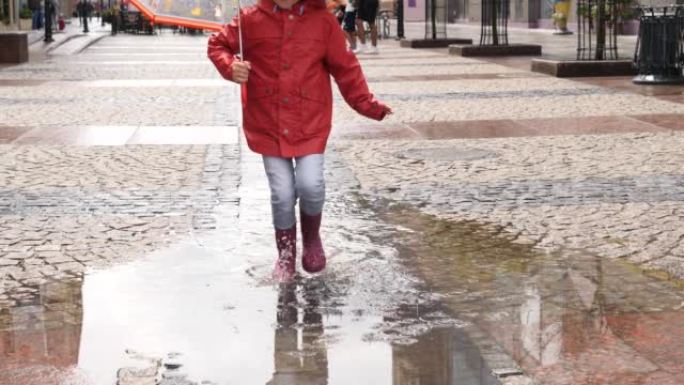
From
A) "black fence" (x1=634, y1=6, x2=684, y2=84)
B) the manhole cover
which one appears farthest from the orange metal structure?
"black fence" (x1=634, y1=6, x2=684, y2=84)

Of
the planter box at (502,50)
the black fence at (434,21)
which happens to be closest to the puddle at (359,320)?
the planter box at (502,50)

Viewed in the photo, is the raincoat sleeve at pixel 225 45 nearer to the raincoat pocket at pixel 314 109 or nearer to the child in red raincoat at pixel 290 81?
the child in red raincoat at pixel 290 81

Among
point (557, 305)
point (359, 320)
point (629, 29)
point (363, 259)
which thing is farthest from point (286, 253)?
point (629, 29)

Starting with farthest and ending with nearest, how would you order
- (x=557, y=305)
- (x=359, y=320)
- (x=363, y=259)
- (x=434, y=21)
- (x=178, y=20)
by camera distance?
(x=434, y=21)
(x=363, y=259)
(x=178, y=20)
(x=557, y=305)
(x=359, y=320)

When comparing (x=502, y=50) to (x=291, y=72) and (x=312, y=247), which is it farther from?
(x=291, y=72)

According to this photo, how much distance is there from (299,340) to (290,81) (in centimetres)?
129

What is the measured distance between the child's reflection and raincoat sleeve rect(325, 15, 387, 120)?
32.0 inches

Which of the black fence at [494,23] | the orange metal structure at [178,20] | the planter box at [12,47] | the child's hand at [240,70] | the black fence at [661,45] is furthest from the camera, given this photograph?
the black fence at [494,23]

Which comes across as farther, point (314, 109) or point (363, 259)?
point (363, 259)

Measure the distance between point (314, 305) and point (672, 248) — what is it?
6.46 ft

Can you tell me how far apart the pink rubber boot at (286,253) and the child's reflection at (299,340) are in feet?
0.58

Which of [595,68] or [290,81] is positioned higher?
[290,81]

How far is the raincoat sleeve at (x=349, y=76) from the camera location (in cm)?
513

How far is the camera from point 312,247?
17.6 ft
